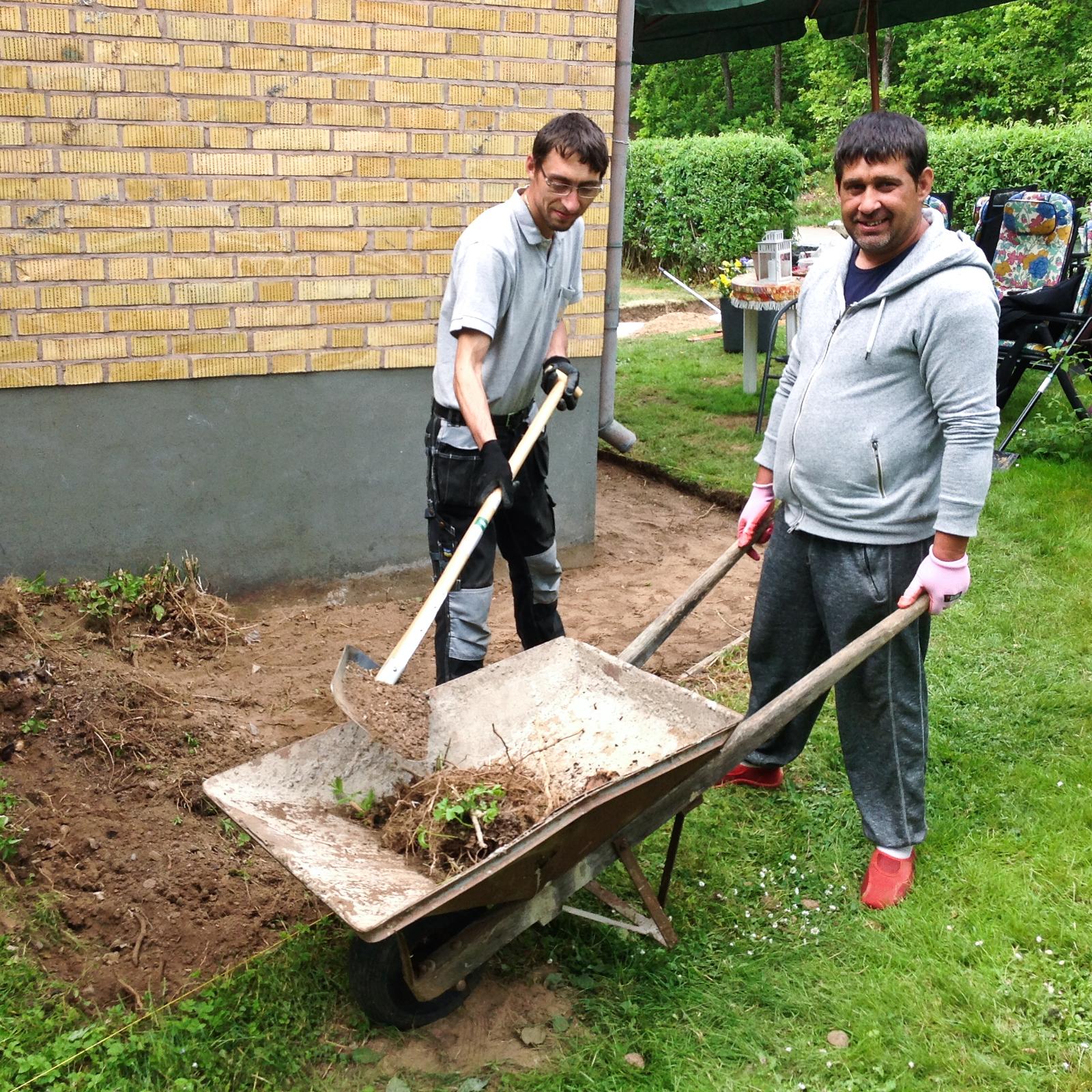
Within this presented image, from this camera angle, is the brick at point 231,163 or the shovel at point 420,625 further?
the brick at point 231,163

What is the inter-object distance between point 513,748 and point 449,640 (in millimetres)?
808

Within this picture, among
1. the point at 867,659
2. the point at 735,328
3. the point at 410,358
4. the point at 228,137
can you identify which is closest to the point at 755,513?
the point at 867,659

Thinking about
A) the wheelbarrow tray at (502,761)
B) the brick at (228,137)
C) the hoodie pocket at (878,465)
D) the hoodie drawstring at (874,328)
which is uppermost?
the brick at (228,137)

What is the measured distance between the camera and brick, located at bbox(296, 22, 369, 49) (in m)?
4.76

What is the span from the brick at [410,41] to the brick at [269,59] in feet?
1.14

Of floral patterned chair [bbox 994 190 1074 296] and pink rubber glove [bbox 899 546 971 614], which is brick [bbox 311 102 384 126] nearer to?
pink rubber glove [bbox 899 546 971 614]

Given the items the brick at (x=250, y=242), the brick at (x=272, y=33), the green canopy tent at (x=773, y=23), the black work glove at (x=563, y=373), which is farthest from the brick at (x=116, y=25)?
the green canopy tent at (x=773, y=23)

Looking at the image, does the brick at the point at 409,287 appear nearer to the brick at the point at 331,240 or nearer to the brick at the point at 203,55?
the brick at the point at 331,240

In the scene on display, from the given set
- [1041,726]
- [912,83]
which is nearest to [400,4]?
[1041,726]

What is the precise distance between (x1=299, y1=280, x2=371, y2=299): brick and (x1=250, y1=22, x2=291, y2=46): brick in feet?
3.23

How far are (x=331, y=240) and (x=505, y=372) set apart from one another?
176 centimetres

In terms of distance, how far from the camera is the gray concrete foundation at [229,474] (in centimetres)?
479

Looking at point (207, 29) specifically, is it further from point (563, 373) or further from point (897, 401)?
point (897, 401)

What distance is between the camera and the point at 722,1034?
283cm
